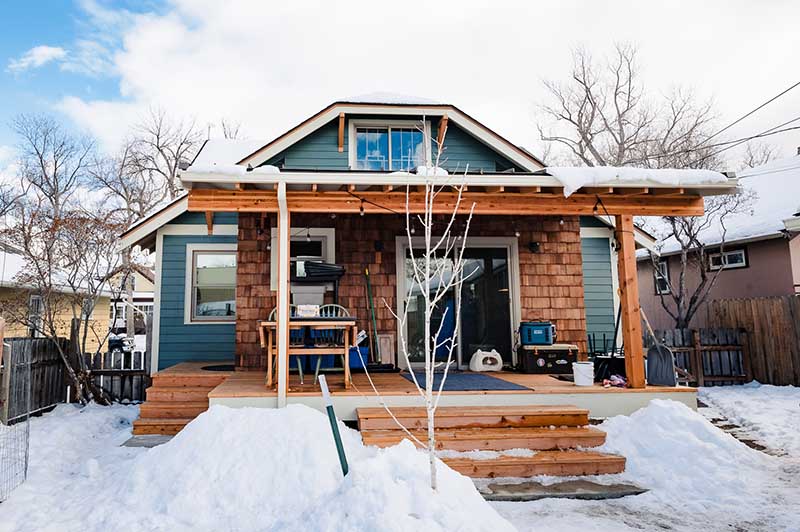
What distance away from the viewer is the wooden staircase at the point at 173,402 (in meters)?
5.61

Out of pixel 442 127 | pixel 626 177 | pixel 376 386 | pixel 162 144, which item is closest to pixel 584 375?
pixel 626 177

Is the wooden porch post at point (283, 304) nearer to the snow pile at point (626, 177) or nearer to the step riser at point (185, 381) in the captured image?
the step riser at point (185, 381)

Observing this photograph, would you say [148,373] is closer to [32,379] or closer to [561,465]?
[32,379]

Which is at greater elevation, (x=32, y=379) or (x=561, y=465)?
(x=32, y=379)

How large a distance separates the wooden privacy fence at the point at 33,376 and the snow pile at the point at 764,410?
27.6ft

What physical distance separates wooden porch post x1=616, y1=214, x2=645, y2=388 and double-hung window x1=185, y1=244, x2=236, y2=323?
613 cm

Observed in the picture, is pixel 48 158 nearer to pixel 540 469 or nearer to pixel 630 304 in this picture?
pixel 630 304

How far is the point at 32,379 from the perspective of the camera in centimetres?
671

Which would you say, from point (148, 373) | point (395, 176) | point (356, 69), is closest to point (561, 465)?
point (395, 176)

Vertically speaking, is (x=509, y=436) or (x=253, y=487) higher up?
(x=509, y=436)

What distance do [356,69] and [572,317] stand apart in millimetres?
10162

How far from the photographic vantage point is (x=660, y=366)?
5750 millimetres

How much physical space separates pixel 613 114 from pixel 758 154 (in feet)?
21.2

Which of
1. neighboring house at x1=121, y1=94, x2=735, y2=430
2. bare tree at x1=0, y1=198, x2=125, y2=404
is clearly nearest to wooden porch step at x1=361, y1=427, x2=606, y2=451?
neighboring house at x1=121, y1=94, x2=735, y2=430
